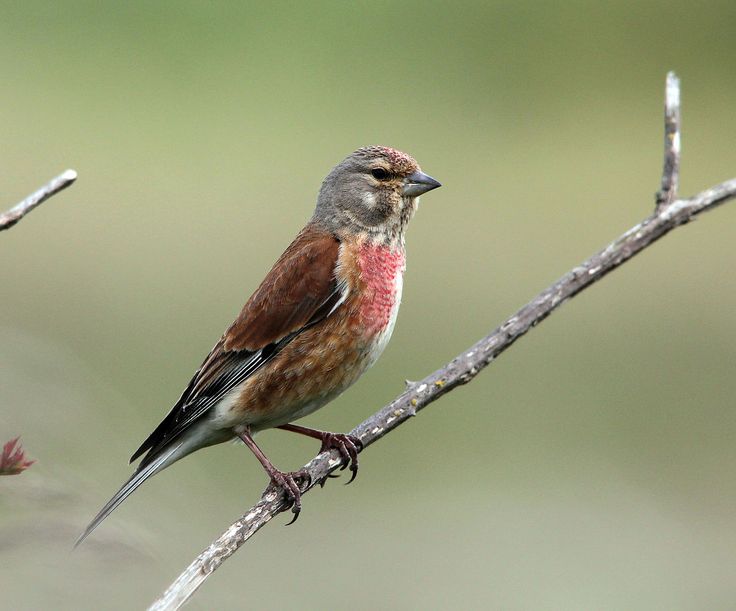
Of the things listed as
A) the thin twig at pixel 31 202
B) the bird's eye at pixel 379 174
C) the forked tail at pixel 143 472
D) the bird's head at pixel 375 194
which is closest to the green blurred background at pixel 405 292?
the forked tail at pixel 143 472

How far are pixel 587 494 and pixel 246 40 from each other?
825cm

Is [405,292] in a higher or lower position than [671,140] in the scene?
lower

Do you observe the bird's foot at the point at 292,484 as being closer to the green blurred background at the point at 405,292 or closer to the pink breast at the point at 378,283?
the green blurred background at the point at 405,292

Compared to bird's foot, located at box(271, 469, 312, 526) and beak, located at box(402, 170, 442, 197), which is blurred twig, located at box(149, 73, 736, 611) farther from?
beak, located at box(402, 170, 442, 197)

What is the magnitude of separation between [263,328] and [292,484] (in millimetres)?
510

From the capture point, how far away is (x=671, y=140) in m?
2.84

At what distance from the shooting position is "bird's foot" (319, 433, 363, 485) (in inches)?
136

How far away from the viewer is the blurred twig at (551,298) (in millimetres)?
2838

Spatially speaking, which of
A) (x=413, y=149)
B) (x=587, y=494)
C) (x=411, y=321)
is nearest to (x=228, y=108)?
(x=413, y=149)

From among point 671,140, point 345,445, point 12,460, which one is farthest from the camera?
point 345,445

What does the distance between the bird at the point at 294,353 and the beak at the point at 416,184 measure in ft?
0.71

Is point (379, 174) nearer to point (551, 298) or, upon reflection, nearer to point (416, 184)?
point (416, 184)

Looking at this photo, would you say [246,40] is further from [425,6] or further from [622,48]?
[622,48]

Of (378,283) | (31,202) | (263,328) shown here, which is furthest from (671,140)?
(31,202)
